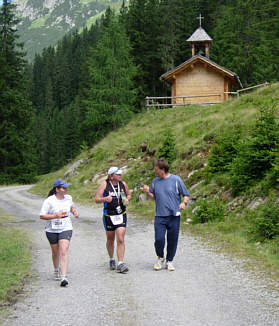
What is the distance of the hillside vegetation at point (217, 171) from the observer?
10219 mm

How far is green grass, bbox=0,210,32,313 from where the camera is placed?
22.1 ft

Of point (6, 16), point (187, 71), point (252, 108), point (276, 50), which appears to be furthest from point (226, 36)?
point (252, 108)

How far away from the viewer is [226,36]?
48.0m

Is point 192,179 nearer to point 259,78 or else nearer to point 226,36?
point 259,78

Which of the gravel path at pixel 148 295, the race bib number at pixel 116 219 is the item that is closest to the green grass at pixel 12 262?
the gravel path at pixel 148 295

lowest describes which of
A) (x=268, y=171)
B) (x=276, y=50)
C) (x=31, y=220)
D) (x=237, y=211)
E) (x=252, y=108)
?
(x=31, y=220)

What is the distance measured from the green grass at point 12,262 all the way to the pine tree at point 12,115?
3278 cm

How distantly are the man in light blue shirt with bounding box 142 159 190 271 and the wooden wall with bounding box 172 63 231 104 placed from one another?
29428 mm

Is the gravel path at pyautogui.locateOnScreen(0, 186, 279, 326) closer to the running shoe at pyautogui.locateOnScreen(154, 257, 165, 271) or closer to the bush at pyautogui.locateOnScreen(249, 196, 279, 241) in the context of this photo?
the running shoe at pyautogui.locateOnScreen(154, 257, 165, 271)

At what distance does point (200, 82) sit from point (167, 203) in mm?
30577

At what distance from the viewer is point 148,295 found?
651 cm

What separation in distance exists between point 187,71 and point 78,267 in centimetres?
3087

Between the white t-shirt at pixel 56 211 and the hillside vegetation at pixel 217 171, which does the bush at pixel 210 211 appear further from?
the white t-shirt at pixel 56 211

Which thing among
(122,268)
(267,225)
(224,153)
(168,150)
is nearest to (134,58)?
(168,150)
